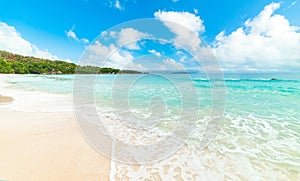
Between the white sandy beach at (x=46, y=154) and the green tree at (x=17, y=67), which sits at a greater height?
the green tree at (x=17, y=67)

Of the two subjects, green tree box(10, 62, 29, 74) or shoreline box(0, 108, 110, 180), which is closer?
shoreline box(0, 108, 110, 180)

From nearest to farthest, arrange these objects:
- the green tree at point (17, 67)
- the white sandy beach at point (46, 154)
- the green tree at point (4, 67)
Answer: the white sandy beach at point (46, 154) < the green tree at point (4, 67) < the green tree at point (17, 67)

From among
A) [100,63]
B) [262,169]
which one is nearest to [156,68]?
[100,63]

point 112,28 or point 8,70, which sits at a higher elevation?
point 112,28

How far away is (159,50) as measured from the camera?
659 centimetres

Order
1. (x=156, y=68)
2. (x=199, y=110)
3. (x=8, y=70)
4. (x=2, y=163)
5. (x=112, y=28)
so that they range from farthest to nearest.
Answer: (x=8, y=70) < (x=156, y=68) < (x=199, y=110) < (x=112, y=28) < (x=2, y=163)

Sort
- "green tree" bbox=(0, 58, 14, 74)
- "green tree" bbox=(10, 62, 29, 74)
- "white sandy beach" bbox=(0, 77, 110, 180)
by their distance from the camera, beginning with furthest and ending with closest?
"green tree" bbox=(10, 62, 29, 74) → "green tree" bbox=(0, 58, 14, 74) → "white sandy beach" bbox=(0, 77, 110, 180)

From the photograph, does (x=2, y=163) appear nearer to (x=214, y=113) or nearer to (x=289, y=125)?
(x=214, y=113)

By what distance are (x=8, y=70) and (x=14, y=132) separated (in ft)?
210

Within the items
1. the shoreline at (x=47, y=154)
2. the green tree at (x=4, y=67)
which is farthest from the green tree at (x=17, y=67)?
the shoreline at (x=47, y=154)

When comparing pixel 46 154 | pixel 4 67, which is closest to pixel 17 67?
pixel 4 67

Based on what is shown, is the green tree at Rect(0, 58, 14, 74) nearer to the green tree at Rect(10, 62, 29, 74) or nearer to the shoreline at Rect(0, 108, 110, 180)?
the green tree at Rect(10, 62, 29, 74)

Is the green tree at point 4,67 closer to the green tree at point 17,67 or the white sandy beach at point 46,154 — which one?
the green tree at point 17,67

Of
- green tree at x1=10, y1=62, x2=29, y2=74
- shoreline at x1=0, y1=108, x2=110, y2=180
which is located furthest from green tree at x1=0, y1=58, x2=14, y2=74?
shoreline at x1=0, y1=108, x2=110, y2=180
